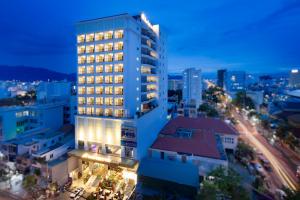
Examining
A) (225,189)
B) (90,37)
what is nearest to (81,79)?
(90,37)

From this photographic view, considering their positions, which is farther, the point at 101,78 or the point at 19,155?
the point at 101,78

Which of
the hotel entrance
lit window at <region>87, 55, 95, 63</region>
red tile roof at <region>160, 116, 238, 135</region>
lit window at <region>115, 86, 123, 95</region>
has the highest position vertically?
lit window at <region>87, 55, 95, 63</region>

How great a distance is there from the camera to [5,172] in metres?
30.4

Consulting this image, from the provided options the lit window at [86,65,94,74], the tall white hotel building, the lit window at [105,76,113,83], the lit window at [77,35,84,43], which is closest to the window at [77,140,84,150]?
the tall white hotel building

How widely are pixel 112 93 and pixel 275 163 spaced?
36336mm

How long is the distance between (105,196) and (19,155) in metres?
18.0

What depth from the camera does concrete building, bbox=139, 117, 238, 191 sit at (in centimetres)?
2872

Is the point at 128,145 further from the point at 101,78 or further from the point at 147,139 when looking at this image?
the point at 101,78

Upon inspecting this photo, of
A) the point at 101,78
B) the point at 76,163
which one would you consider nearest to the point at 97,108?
the point at 101,78

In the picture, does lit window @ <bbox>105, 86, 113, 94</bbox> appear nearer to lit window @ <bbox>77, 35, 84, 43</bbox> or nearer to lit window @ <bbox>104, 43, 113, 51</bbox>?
lit window @ <bbox>104, 43, 113, 51</bbox>

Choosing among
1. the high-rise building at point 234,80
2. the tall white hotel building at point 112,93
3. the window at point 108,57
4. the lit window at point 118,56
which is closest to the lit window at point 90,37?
the tall white hotel building at point 112,93

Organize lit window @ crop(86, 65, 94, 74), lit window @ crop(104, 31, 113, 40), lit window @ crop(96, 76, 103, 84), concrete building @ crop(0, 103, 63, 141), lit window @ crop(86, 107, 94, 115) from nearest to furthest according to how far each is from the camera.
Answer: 1. lit window @ crop(104, 31, 113, 40)
2. lit window @ crop(96, 76, 103, 84)
3. lit window @ crop(86, 107, 94, 115)
4. lit window @ crop(86, 65, 94, 74)
5. concrete building @ crop(0, 103, 63, 141)

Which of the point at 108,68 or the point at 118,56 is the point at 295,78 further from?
the point at 108,68

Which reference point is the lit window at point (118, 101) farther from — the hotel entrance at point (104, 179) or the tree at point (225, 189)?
the tree at point (225, 189)
